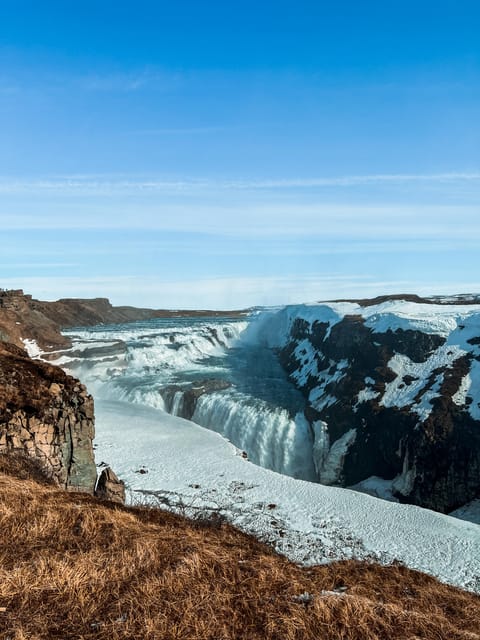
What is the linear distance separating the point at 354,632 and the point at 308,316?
226ft

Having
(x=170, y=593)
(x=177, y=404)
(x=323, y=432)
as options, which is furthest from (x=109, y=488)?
(x=177, y=404)

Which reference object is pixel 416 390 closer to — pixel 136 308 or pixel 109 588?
pixel 109 588

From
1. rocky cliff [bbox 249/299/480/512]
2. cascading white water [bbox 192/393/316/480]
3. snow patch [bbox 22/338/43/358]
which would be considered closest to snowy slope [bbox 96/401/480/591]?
cascading white water [bbox 192/393/316/480]

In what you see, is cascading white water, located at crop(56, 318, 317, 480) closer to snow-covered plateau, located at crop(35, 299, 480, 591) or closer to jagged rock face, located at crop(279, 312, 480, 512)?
snow-covered plateau, located at crop(35, 299, 480, 591)

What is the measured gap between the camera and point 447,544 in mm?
16656

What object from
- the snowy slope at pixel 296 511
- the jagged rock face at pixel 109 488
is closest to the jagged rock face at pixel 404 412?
the snowy slope at pixel 296 511

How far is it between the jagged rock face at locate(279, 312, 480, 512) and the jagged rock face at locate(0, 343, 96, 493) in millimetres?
22720

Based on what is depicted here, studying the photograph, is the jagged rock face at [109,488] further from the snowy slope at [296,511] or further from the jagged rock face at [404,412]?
the jagged rock face at [404,412]

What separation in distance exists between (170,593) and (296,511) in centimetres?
1348

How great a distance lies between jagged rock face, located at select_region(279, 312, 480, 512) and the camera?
29000mm

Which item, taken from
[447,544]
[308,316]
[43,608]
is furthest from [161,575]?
[308,316]

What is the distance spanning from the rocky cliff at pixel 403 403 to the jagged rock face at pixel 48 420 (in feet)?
74.5

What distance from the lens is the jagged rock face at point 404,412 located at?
95.1 feet

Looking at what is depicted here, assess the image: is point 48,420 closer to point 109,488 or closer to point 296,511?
point 109,488
